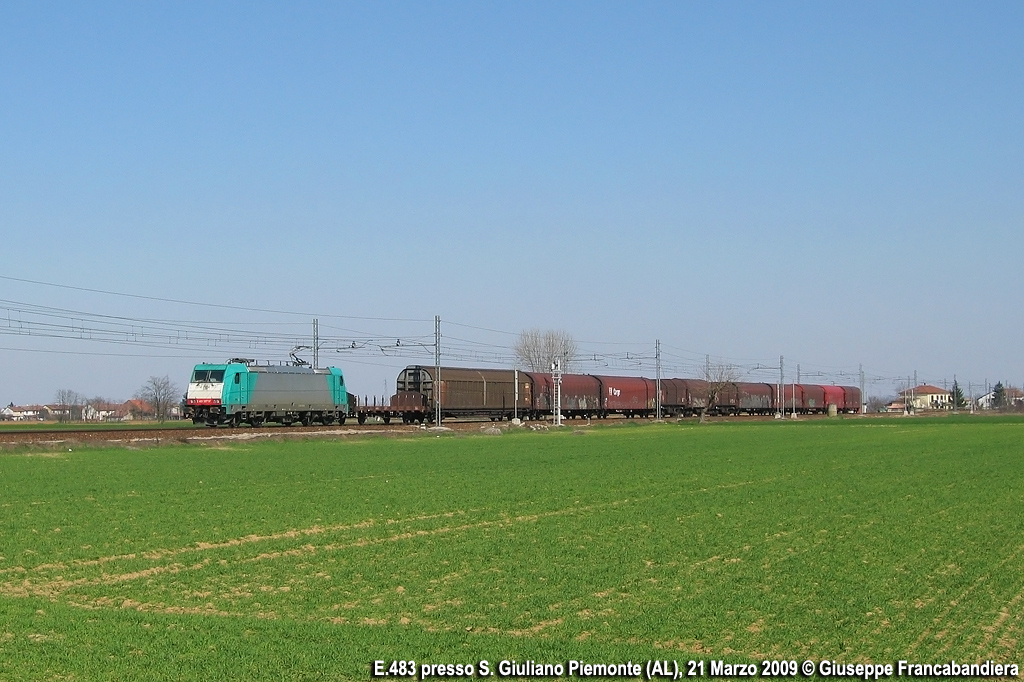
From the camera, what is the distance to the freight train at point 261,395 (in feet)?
198

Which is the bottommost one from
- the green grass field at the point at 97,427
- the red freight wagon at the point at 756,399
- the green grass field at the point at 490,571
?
the green grass field at the point at 490,571

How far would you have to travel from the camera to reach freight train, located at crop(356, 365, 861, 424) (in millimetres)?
72500

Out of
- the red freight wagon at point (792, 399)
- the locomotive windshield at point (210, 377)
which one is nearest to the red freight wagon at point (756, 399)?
the red freight wagon at point (792, 399)

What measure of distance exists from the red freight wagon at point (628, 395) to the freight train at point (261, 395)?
2688 centimetres

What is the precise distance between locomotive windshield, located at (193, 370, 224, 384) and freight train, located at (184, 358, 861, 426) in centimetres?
6

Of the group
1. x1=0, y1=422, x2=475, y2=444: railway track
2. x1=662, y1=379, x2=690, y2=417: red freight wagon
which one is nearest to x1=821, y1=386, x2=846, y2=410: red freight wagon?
x1=662, y1=379, x2=690, y2=417: red freight wagon

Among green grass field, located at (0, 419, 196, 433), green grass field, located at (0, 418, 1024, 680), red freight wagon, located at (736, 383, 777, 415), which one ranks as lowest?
green grass field, located at (0, 418, 1024, 680)

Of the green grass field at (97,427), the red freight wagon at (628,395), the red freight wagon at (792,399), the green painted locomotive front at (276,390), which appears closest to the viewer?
the green painted locomotive front at (276,390)

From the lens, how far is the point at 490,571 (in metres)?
14.6

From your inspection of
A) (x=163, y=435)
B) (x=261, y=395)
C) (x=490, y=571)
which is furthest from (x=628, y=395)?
(x=490, y=571)

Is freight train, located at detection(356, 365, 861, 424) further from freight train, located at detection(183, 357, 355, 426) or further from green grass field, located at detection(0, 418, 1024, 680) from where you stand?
green grass field, located at detection(0, 418, 1024, 680)

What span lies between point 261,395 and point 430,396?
1338cm

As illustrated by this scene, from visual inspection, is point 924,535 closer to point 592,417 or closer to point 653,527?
point 653,527

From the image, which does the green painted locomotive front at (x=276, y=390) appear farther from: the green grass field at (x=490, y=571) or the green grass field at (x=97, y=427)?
the green grass field at (x=490, y=571)
